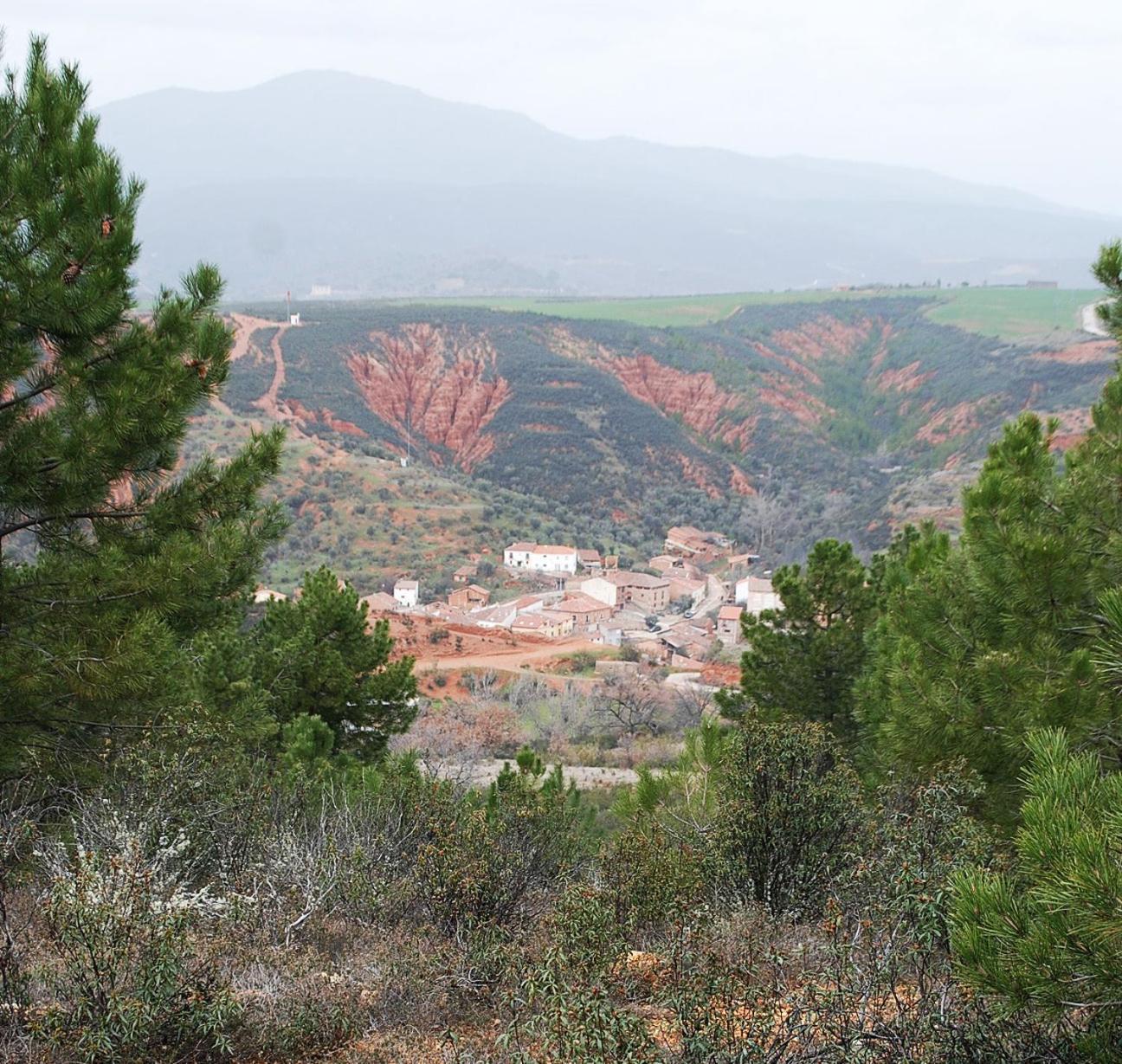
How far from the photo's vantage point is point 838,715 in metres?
12.4

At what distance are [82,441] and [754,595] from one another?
38.4 meters

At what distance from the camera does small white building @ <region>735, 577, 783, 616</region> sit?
136 feet

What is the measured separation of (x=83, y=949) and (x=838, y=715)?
9811 millimetres

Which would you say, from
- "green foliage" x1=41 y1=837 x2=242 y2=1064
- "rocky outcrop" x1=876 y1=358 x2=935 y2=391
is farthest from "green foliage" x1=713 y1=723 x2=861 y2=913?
"rocky outcrop" x1=876 y1=358 x2=935 y2=391

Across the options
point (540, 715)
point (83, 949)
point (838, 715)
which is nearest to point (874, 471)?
point (540, 715)

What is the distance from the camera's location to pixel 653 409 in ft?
245

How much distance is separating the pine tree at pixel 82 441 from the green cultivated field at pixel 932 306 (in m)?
86.6

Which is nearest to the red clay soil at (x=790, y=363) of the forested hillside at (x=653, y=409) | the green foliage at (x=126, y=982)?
the forested hillside at (x=653, y=409)

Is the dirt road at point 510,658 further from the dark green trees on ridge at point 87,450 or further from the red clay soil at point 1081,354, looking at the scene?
the red clay soil at point 1081,354

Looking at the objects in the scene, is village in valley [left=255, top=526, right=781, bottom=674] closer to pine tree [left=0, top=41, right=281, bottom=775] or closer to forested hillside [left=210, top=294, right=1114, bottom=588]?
forested hillside [left=210, top=294, right=1114, bottom=588]

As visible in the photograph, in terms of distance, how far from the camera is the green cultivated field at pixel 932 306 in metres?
92.1

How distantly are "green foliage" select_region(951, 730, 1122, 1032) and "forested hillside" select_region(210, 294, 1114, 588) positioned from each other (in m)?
41.0

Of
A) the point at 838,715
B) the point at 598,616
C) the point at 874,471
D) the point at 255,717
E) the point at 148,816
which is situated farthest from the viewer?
the point at 874,471

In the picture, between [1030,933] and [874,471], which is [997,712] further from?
[874,471]
